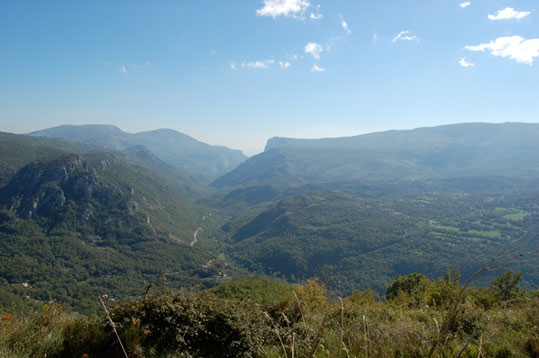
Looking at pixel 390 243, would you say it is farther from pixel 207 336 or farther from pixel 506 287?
pixel 207 336

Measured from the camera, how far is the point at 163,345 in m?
4.86

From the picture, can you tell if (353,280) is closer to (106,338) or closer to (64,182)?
(106,338)

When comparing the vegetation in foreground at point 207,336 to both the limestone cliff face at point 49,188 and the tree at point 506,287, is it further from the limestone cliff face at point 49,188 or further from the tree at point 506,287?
the limestone cliff face at point 49,188

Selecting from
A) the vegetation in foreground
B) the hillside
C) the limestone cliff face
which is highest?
the vegetation in foreground

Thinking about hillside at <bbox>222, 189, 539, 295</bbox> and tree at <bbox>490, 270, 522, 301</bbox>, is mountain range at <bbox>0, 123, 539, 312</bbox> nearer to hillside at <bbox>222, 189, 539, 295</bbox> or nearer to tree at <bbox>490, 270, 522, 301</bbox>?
hillside at <bbox>222, 189, 539, 295</bbox>

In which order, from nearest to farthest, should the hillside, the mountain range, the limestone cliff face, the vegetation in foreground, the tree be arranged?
the vegetation in foreground, the tree, the mountain range, the hillside, the limestone cliff face

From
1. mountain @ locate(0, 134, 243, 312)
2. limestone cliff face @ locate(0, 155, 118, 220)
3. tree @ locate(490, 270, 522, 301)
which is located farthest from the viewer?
limestone cliff face @ locate(0, 155, 118, 220)

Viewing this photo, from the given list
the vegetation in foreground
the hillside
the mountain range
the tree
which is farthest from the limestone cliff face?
the tree

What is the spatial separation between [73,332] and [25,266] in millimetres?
144107

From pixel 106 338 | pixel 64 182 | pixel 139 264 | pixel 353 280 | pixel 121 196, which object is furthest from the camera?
pixel 121 196

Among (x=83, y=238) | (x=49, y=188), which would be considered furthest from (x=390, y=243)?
(x=49, y=188)

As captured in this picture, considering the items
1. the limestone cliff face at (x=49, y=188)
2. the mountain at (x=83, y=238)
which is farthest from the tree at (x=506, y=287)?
the limestone cliff face at (x=49, y=188)

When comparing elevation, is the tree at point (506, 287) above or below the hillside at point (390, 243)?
above

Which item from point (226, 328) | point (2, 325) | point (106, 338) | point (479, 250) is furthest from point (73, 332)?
point (479, 250)
